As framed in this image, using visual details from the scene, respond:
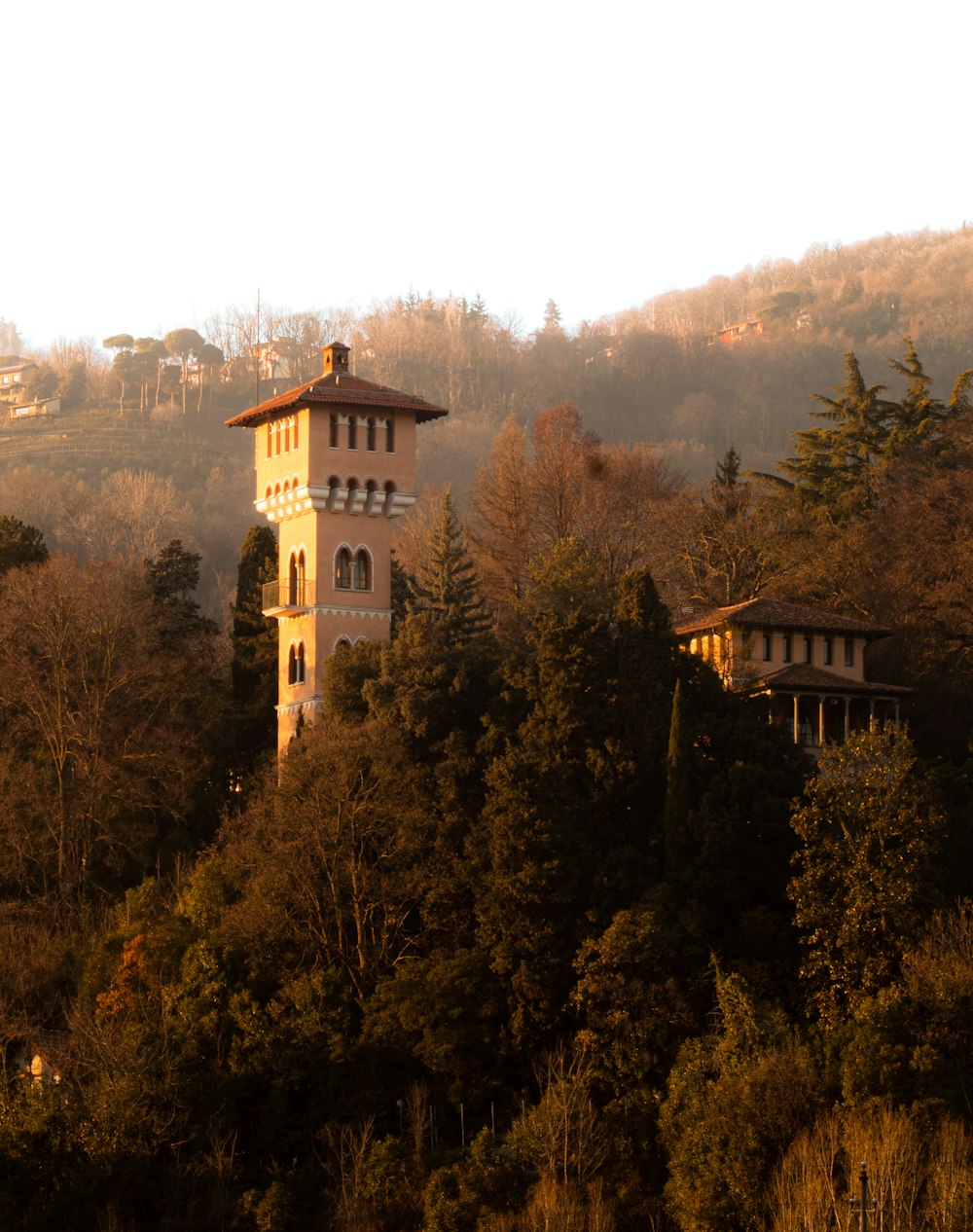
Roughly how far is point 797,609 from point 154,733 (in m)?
15.1

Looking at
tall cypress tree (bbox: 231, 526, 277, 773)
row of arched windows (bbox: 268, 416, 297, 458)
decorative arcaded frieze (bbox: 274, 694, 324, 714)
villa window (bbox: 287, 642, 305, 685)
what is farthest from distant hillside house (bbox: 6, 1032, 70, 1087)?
row of arched windows (bbox: 268, 416, 297, 458)

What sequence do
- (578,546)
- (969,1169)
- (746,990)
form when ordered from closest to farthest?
(969,1169) → (746,990) → (578,546)

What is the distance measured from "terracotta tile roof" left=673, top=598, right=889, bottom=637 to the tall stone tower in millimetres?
7185

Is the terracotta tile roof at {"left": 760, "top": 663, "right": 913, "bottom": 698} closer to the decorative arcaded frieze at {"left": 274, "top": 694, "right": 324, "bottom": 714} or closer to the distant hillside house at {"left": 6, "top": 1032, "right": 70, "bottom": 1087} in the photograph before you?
the decorative arcaded frieze at {"left": 274, "top": 694, "right": 324, "bottom": 714}

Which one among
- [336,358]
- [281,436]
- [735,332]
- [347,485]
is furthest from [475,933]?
[735,332]

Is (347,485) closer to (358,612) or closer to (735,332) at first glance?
(358,612)

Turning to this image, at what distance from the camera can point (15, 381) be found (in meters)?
125

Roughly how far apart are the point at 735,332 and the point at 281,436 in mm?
A: 75689

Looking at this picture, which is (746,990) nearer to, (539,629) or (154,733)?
(539,629)

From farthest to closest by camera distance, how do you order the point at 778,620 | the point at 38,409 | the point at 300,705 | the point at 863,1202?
the point at 38,409
the point at 778,620
the point at 300,705
the point at 863,1202

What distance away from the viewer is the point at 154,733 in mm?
48906

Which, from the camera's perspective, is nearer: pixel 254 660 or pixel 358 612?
pixel 358 612

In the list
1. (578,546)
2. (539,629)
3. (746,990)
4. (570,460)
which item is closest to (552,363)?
(570,460)

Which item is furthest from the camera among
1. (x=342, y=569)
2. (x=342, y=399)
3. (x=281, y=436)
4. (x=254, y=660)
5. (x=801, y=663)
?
(x=254, y=660)
